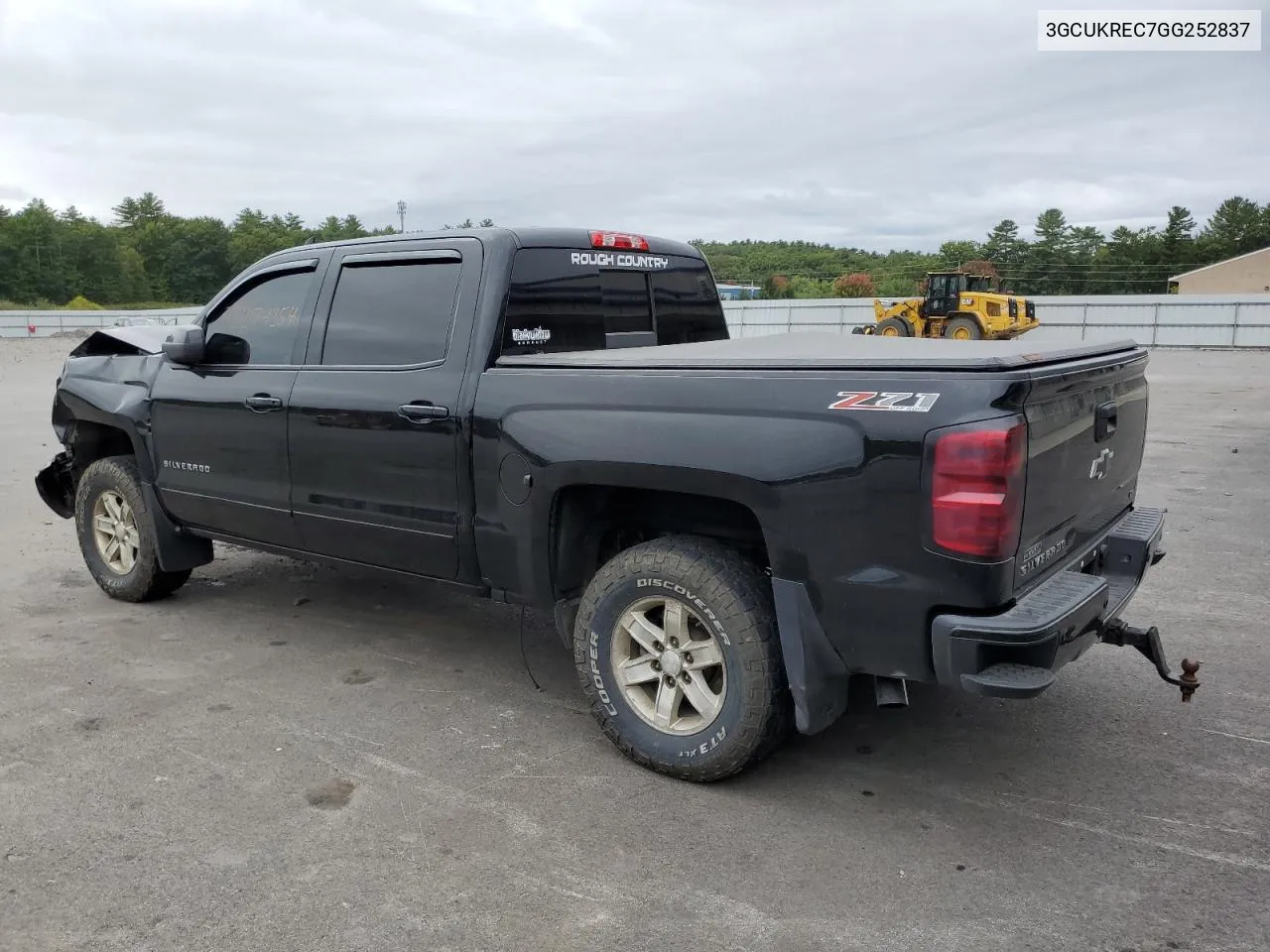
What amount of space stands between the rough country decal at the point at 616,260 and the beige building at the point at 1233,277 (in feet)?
202

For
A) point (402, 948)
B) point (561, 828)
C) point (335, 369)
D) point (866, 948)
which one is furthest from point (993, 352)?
point (335, 369)

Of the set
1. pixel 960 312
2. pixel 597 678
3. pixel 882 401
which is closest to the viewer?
pixel 882 401

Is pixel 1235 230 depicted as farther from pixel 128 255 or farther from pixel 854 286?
pixel 128 255

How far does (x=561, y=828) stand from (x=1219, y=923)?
1906 mm

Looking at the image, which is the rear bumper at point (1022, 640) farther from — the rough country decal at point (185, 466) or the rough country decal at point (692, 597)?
the rough country decal at point (185, 466)

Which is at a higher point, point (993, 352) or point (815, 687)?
point (993, 352)

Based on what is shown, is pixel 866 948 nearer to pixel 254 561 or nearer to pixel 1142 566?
pixel 1142 566

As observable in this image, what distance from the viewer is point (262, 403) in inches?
188

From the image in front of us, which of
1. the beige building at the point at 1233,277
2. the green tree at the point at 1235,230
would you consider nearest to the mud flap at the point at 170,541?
the beige building at the point at 1233,277

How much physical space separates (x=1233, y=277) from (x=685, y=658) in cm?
6711

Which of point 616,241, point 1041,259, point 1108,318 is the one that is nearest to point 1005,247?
point 1041,259

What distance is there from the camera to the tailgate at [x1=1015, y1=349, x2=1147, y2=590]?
303cm

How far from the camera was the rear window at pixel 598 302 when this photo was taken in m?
4.23

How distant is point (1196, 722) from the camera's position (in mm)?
4062
